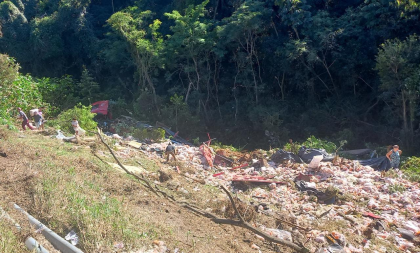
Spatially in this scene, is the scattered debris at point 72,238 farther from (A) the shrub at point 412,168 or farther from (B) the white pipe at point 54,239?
(A) the shrub at point 412,168

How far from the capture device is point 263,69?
53.7 ft

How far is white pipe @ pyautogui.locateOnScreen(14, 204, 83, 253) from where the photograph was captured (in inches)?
151

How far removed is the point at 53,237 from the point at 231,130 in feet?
39.2

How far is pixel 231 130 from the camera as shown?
51.3 ft

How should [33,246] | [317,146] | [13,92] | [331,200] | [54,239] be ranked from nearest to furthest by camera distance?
[33,246] → [54,239] → [331,200] → [317,146] → [13,92]

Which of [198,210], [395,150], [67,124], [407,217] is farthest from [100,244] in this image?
[67,124]

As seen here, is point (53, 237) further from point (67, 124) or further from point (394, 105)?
point (394, 105)

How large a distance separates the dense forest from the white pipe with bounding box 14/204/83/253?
409 inches

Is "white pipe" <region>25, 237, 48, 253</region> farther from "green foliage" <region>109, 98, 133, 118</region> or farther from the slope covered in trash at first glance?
"green foliage" <region>109, 98, 133, 118</region>

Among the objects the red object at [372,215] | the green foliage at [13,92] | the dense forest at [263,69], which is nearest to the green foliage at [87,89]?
the dense forest at [263,69]

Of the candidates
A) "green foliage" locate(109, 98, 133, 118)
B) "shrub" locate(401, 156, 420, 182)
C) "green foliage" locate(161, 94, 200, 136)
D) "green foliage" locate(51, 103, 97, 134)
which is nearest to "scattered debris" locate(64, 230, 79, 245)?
"shrub" locate(401, 156, 420, 182)

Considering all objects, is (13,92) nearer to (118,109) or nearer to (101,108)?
(101,108)

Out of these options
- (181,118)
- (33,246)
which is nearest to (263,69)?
(181,118)

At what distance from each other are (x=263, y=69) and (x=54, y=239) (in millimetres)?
13519
